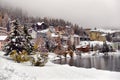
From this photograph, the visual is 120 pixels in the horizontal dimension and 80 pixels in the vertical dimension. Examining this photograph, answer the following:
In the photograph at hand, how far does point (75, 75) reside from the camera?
57.9 ft

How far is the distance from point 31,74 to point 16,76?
1767 millimetres

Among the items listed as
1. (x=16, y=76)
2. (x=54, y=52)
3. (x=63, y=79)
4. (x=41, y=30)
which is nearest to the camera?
(x=16, y=76)

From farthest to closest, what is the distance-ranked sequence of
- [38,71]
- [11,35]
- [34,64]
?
[11,35]
[34,64]
[38,71]

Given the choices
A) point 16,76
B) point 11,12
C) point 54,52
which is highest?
point 11,12

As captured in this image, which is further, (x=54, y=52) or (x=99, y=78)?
(x=54, y=52)

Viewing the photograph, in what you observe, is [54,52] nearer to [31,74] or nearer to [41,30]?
[41,30]

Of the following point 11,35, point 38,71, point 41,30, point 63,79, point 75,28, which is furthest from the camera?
point 75,28

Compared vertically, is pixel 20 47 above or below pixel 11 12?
below

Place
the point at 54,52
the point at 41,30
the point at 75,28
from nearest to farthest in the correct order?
the point at 54,52, the point at 41,30, the point at 75,28

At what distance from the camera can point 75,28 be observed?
124 m

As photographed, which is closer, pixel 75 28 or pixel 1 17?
pixel 1 17

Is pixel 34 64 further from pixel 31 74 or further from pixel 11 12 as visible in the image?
pixel 11 12

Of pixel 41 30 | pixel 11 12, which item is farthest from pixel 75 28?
pixel 11 12

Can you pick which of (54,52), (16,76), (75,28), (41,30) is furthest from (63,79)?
(75,28)
